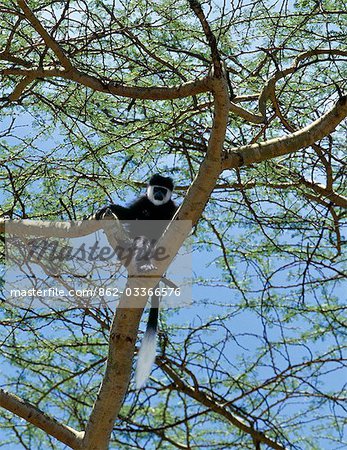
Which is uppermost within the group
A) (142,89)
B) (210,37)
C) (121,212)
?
(121,212)

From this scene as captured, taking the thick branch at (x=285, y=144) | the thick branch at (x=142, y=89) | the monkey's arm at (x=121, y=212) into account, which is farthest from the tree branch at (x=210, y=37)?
the monkey's arm at (x=121, y=212)

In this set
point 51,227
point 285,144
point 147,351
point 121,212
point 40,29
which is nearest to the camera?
point 40,29

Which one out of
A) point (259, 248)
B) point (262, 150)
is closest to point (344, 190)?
point (259, 248)

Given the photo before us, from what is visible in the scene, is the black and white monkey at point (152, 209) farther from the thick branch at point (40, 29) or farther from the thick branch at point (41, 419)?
the thick branch at point (40, 29)

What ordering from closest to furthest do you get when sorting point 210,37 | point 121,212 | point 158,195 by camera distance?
point 210,37 → point 121,212 → point 158,195

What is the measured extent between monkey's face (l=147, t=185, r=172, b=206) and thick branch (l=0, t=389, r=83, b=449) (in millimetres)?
1525

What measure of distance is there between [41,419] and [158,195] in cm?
158

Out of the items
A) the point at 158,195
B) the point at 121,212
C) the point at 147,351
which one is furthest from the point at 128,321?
the point at 158,195

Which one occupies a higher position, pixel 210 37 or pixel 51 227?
pixel 210 37

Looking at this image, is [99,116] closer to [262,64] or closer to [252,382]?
[262,64]

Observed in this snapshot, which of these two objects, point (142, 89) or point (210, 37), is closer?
point (210, 37)

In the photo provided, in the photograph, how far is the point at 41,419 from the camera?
2869mm

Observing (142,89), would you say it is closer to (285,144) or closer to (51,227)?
(285,144)

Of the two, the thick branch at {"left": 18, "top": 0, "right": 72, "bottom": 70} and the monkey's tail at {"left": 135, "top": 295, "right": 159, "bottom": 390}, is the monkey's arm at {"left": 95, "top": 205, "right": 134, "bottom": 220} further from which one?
the thick branch at {"left": 18, "top": 0, "right": 72, "bottom": 70}
